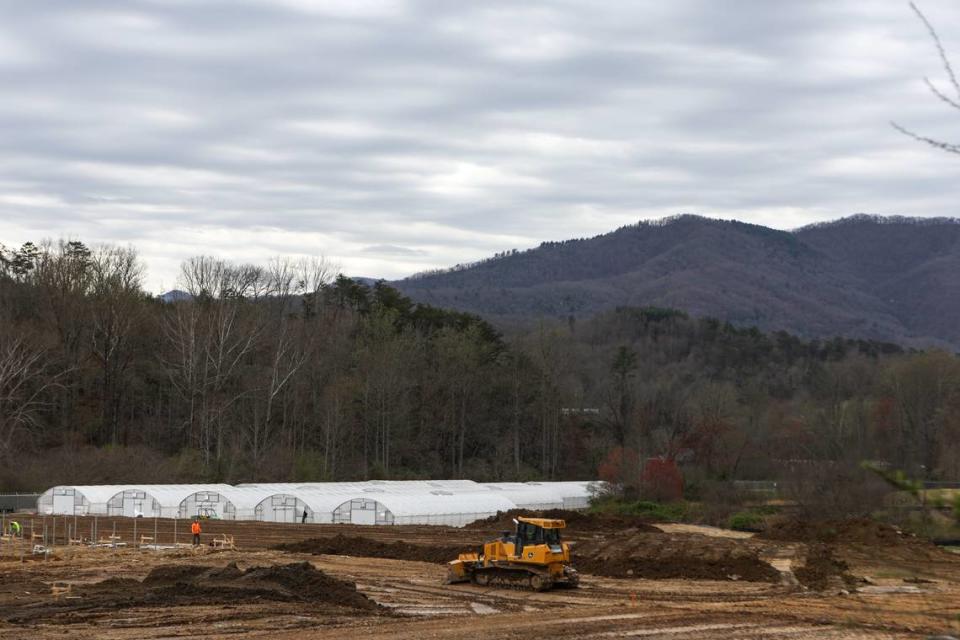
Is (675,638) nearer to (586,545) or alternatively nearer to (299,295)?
(586,545)

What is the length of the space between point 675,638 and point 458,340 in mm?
73247

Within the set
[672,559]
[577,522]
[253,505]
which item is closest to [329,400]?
[253,505]

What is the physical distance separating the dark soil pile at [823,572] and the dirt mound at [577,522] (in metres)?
12.0

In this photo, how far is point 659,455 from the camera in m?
85.6

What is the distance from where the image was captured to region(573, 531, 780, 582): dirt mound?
35938 mm

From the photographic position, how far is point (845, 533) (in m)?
45.3

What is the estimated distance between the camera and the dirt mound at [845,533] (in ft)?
143

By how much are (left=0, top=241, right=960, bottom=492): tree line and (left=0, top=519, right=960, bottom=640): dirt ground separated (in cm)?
2823

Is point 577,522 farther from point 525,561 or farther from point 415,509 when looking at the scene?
point 525,561

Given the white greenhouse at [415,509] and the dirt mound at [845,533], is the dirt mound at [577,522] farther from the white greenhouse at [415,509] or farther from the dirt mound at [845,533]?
the dirt mound at [845,533]

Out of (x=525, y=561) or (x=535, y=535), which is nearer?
(x=525, y=561)

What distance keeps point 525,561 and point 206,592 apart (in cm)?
948

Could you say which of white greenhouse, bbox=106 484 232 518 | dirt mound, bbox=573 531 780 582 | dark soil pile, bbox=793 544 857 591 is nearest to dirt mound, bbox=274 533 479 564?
dirt mound, bbox=573 531 780 582

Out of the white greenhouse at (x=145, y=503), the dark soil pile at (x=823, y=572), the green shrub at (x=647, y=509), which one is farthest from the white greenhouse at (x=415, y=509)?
the dark soil pile at (x=823, y=572)
